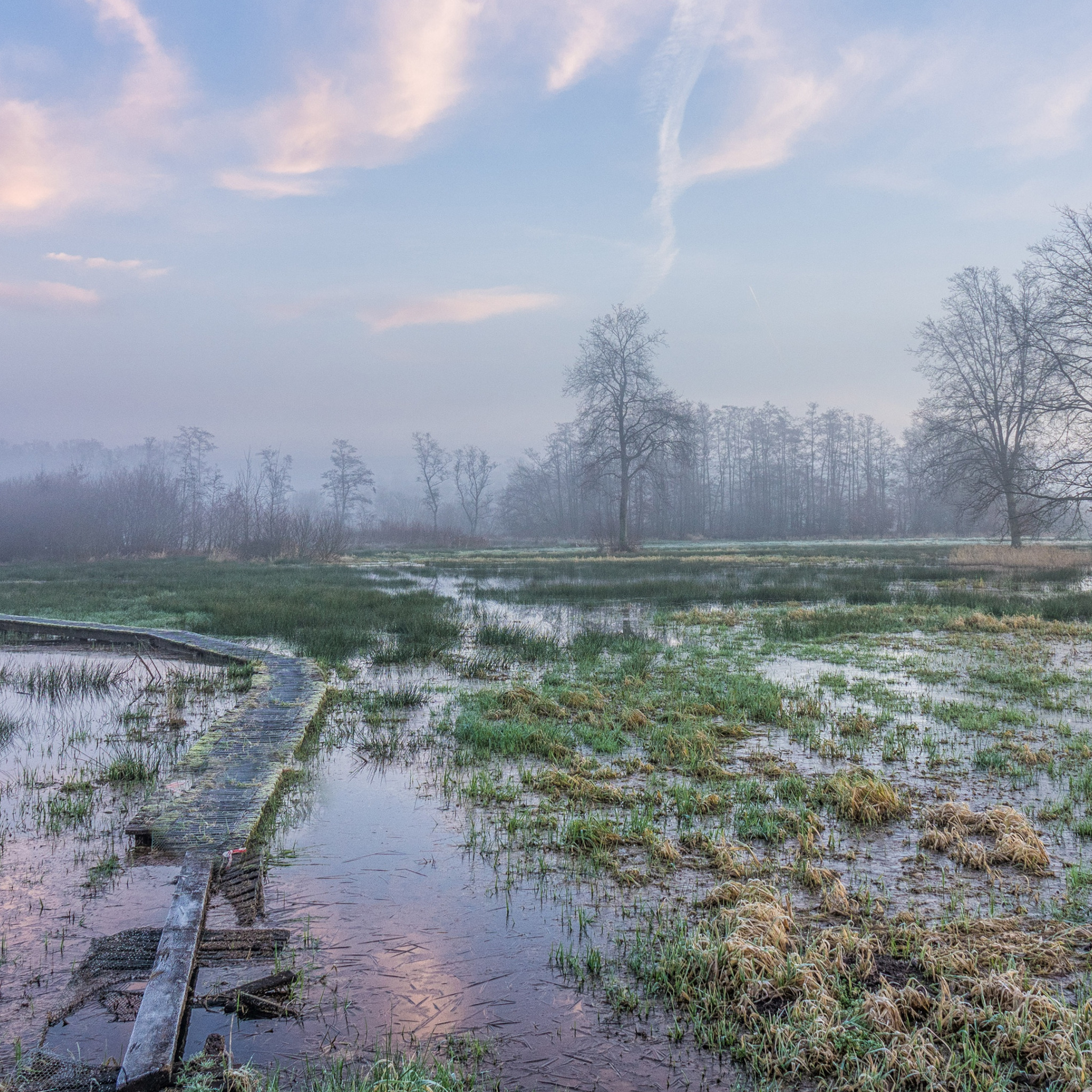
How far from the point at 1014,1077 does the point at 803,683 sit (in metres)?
6.43

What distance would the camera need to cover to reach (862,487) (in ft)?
301

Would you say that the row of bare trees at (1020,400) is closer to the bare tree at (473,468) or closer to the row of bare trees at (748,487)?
the row of bare trees at (748,487)

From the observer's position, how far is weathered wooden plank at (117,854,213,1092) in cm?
243

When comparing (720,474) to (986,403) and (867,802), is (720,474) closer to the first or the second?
(986,403)

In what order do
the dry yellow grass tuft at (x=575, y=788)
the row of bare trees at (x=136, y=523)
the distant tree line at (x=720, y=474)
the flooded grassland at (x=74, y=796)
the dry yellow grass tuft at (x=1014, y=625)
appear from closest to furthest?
the flooded grassland at (x=74, y=796)
the dry yellow grass tuft at (x=575, y=788)
the dry yellow grass tuft at (x=1014, y=625)
the distant tree line at (x=720, y=474)
the row of bare trees at (x=136, y=523)

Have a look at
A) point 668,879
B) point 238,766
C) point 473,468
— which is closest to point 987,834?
point 668,879

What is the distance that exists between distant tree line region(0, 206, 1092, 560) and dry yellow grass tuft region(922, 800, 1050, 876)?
22.7 metres

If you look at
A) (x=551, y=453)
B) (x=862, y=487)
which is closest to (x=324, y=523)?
(x=551, y=453)

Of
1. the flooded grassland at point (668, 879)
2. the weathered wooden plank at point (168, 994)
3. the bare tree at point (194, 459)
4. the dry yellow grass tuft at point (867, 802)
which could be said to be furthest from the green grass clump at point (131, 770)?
the bare tree at point (194, 459)

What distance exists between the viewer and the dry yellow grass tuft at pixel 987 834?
13.3 feet

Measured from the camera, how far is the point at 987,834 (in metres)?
4.45

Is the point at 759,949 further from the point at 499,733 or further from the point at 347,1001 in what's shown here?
the point at 499,733

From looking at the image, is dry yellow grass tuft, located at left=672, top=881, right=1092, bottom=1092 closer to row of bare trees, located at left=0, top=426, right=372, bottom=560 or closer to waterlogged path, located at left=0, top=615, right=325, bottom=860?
waterlogged path, located at left=0, top=615, right=325, bottom=860

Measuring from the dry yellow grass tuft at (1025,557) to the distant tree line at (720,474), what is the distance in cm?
112
